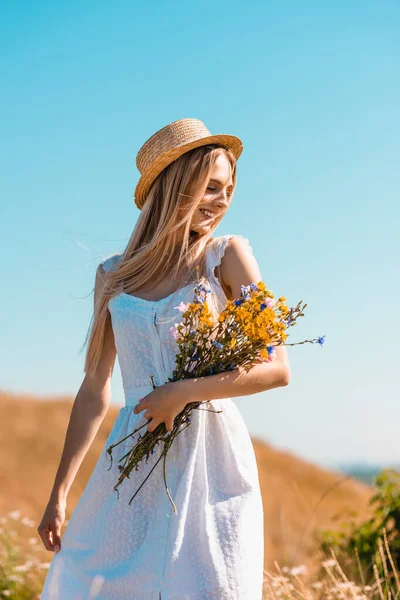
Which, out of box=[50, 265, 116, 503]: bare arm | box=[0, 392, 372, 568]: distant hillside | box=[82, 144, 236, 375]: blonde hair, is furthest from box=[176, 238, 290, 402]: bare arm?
box=[0, 392, 372, 568]: distant hillside

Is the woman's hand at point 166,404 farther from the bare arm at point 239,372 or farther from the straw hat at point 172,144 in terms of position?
the straw hat at point 172,144

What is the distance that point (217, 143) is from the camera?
297 centimetres

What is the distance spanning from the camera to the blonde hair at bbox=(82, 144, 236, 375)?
110 inches

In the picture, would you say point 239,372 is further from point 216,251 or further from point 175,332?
point 216,251

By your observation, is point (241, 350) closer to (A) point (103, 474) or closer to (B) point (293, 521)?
(A) point (103, 474)

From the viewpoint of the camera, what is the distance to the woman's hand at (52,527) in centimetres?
272

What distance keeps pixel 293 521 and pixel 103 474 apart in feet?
18.7

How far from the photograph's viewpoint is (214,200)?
2.79m

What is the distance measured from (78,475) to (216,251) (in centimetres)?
623

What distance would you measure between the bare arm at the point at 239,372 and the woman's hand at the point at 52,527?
93 cm

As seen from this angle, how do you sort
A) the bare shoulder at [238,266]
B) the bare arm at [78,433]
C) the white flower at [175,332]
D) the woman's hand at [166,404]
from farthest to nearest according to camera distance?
the bare arm at [78,433] < the bare shoulder at [238,266] < the white flower at [175,332] < the woman's hand at [166,404]

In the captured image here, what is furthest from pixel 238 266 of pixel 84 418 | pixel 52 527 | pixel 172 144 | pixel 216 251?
pixel 52 527

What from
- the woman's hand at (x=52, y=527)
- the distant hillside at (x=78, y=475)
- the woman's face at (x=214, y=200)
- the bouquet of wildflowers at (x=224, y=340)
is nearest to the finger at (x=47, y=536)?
the woman's hand at (x=52, y=527)

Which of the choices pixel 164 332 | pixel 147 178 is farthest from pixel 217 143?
pixel 164 332
